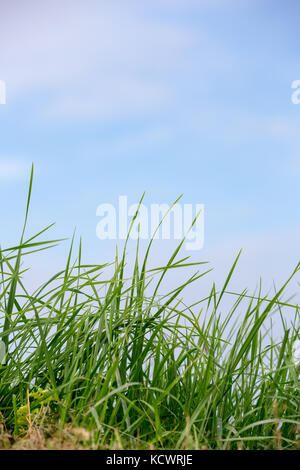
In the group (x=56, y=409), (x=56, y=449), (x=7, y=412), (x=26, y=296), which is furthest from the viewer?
(x=26, y=296)

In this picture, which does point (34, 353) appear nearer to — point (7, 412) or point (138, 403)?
point (7, 412)

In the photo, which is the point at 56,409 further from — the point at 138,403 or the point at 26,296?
the point at 26,296

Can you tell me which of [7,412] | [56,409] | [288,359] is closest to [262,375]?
[288,359]

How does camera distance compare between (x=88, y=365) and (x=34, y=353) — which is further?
(x=34, y=353)

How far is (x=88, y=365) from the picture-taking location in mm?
1958

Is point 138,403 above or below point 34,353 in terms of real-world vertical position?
below
